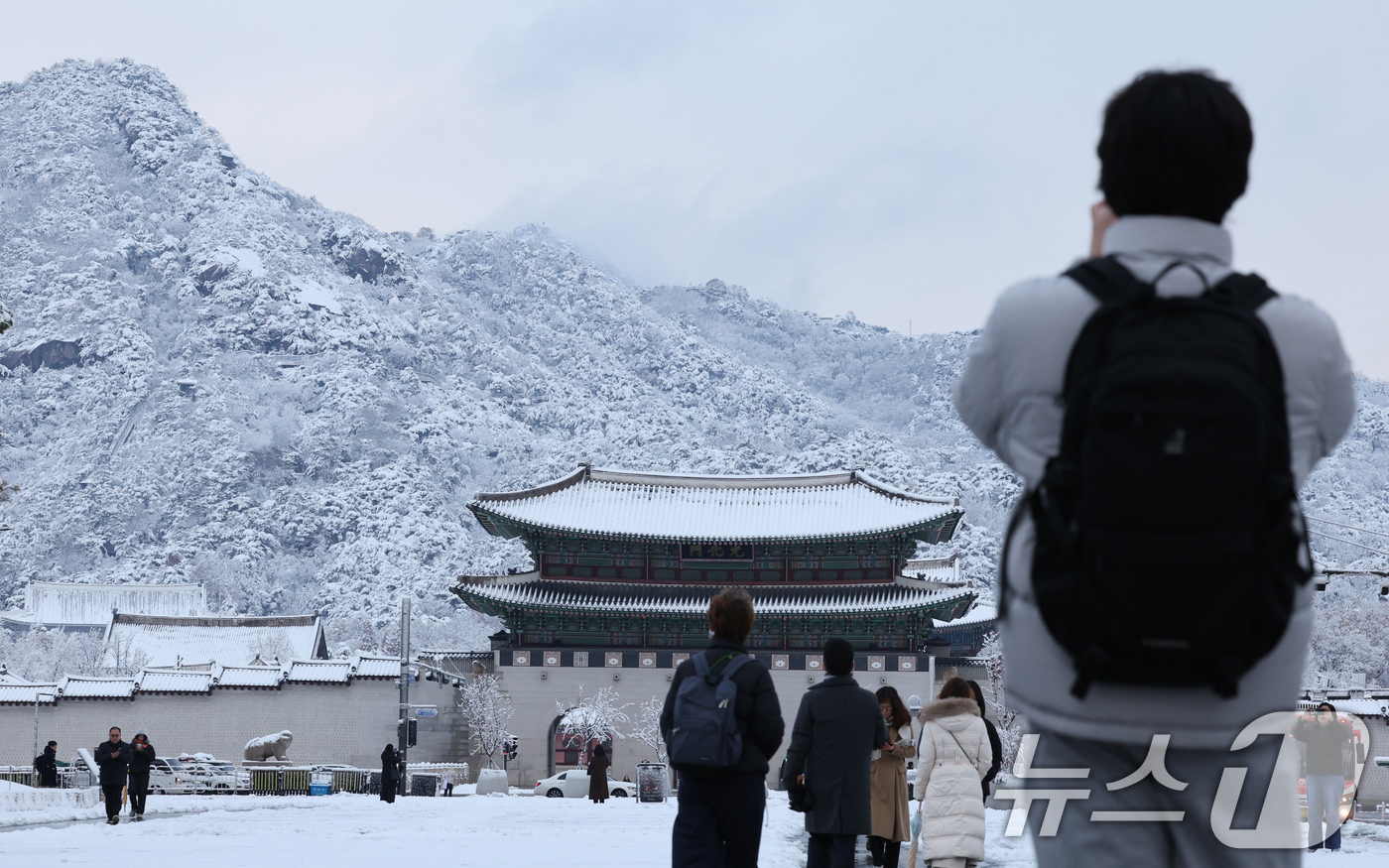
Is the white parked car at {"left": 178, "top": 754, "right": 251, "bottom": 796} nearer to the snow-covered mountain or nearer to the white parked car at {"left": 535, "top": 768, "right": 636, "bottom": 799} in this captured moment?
the white parked car at {"left": 535, "top": 768, "right": 636, "bottom": 799}

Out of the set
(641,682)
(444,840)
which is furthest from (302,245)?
(444,840)

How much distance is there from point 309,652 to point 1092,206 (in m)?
73.1

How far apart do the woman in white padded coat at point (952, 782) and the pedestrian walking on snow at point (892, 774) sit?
136 cm

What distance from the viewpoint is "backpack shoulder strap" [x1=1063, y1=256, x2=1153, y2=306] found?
2.30 metres

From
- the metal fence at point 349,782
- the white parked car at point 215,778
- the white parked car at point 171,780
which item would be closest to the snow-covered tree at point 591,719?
the metal fence at point 349,782

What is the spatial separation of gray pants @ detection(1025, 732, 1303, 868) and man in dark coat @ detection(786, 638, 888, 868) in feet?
15.5

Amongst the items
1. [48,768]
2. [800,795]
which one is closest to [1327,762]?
[800,795]

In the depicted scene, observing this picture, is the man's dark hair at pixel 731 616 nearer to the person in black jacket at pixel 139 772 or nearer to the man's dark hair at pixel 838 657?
the man's dark hair at pixel 838 657

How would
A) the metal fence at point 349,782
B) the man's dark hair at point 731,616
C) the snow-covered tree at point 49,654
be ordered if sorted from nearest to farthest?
1. the man's dark hair at point 731,616
2. the metal fence at point 349,782
3. the snow-covered tree at point 49,654

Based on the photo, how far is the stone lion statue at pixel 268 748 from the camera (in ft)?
131

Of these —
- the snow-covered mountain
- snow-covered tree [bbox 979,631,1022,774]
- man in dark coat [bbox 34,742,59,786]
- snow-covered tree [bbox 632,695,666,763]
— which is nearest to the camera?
man in dark coat [bbox 34,742,59,786]

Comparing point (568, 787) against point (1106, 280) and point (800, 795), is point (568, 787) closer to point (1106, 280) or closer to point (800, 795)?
point (800, 795)

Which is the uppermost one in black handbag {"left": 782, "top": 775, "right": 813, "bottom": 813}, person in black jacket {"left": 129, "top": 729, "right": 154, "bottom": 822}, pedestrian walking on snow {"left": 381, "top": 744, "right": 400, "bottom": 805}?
black handbag {"left": 782, "top": 775, "right": 813, "bottom": 813}

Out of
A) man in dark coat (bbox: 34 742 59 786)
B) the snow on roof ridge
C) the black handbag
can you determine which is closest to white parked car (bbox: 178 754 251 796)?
man in dark coat (bbox: 34 742 59 786)
